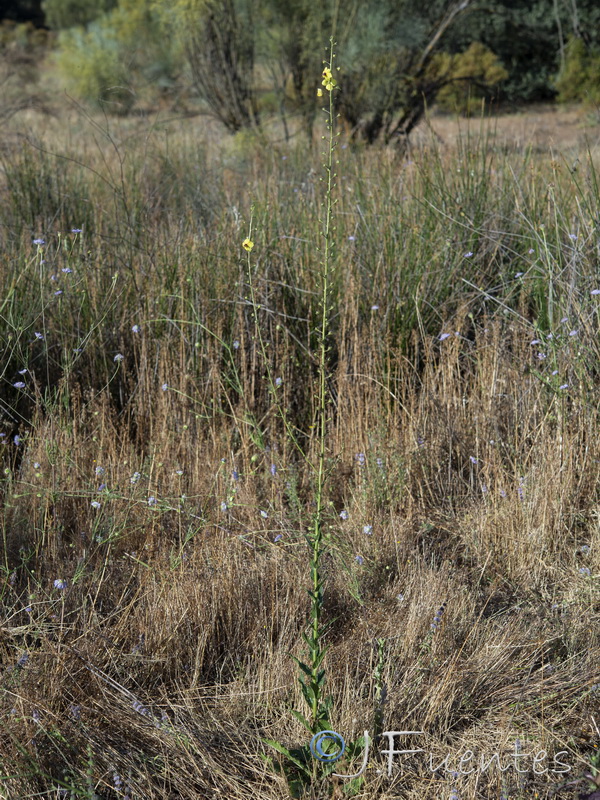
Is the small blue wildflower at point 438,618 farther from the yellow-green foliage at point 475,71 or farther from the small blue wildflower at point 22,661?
the yellow-green foliage at point 475,71

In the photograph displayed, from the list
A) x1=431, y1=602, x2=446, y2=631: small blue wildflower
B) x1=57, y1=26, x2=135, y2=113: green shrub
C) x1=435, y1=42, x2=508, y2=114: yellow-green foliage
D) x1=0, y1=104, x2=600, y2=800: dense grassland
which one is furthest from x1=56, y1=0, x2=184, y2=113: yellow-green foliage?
x1=431, y1=602, x2=446, y2=631: small blue wildflower

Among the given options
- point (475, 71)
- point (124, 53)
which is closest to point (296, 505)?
point (124, 53)

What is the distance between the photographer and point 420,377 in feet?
10.2

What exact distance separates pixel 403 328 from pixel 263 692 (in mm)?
1796

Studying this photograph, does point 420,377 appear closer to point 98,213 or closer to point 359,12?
point 98,213

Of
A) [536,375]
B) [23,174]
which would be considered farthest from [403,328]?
[23,174]

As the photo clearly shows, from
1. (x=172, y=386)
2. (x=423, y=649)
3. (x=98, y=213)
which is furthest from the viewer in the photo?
(x=98, y=213)

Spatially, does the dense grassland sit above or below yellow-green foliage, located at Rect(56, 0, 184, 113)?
below

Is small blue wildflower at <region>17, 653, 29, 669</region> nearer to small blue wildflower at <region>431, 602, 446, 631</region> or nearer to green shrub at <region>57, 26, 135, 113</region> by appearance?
small blue wildflower at <region>431, 602, 446, 631</region>

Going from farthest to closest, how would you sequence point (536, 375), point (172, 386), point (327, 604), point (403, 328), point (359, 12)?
point (359, 12)
point (403, 328)
point (172, 386)
point (536, 375)
point (327, 604)

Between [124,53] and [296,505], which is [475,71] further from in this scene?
[296,505]

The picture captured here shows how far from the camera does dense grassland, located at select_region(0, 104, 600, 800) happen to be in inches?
67.6

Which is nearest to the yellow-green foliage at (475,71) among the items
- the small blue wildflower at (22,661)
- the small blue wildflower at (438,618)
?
the small blue wildflower at (438,618)

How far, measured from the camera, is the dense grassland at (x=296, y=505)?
172 cm
